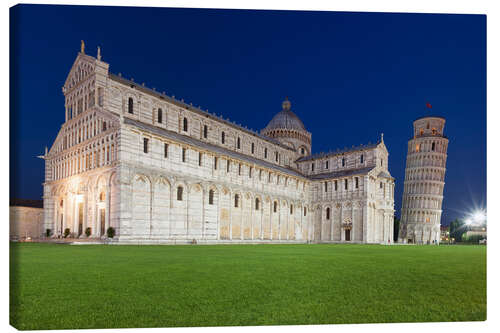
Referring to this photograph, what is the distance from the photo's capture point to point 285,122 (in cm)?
6394

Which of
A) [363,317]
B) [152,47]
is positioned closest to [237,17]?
[152,47]

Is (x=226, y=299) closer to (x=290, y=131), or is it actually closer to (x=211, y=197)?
(x=211, y=197)

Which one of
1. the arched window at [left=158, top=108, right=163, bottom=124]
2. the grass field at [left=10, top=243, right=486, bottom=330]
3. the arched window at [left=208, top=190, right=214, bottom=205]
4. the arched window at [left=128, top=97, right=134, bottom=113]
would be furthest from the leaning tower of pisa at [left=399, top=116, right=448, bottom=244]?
the grass field at [left=10, top=243, right=486, bottom=330]

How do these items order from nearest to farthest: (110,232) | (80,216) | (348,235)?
(110,232) → (80,216) → (348,235)

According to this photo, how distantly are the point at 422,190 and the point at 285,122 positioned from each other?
28354 mm

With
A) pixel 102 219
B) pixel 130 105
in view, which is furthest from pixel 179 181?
pixel 130 105

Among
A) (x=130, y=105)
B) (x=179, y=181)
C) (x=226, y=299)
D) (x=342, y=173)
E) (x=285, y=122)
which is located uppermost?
(x=285, y=122)

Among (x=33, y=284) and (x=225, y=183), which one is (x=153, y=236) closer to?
(x=225, y=183)

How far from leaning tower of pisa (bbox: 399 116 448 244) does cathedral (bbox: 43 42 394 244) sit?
16285mm

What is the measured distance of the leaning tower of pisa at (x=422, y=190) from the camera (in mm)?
64875

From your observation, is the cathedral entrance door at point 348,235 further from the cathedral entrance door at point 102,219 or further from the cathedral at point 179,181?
the cathedral entrance door at point 102,219

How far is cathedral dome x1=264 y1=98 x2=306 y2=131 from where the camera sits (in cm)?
6356

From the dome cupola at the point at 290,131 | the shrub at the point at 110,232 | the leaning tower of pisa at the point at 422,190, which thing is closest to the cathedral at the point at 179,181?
the shrub at the point at 110,232

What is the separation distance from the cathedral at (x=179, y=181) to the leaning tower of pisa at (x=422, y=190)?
1629 centimetres
